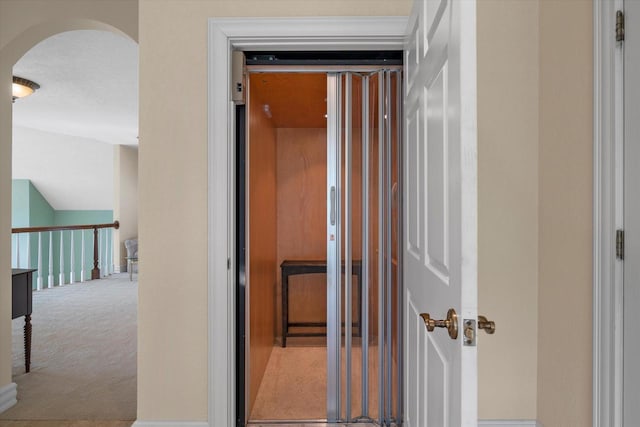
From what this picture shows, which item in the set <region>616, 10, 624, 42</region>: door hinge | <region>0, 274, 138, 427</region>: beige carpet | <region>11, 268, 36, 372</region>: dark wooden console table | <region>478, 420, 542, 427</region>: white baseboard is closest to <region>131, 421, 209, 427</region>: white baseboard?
<region>0, 274, 138, 427</region>: beige carpet

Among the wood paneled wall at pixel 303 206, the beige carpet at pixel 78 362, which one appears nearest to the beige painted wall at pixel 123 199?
the beige carpet at pixel 78 362

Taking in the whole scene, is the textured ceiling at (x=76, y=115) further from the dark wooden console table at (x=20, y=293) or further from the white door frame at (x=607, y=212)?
the white door frame at (x=607, y=212)

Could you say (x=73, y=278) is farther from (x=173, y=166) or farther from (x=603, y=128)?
(x=603, y=128)

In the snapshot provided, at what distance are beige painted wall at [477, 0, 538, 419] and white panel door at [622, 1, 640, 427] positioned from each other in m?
0.50

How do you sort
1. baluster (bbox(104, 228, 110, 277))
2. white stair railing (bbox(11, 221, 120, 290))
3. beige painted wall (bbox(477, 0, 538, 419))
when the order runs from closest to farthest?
beige painted wall (bbox(477, 0, 538, 419))
white stair railing (bbox(11, 221, 120, 290))
baluster (bbox(104, 228, 110, 277))

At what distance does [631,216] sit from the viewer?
51.8 inches

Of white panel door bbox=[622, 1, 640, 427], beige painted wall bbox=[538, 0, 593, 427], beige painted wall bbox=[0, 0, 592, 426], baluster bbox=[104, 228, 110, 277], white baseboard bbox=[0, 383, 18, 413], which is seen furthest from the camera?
baluster bbox=[104, 228, 110, 277]

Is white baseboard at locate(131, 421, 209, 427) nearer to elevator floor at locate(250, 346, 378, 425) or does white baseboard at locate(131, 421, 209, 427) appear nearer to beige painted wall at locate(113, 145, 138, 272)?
elevator floor at locate(250, 346, 378, 425)

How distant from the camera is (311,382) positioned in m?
2.80

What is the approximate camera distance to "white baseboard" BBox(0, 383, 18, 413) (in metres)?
2.39

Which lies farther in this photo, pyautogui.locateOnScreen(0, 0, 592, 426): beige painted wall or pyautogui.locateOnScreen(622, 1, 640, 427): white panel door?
pyautogui.locateOnScreen(0, 0, 592, 426): beige painted wall

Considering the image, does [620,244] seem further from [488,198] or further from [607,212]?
[488,198]

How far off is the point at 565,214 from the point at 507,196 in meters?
0.25

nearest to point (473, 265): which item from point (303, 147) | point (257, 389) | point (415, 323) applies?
point (415, 323)
